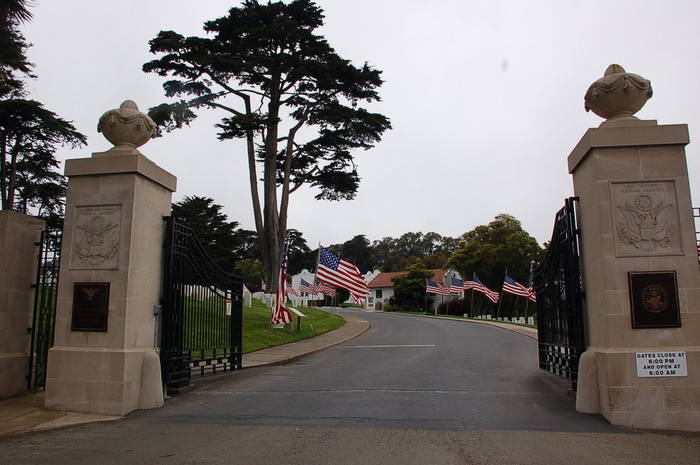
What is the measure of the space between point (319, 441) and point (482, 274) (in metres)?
53.8

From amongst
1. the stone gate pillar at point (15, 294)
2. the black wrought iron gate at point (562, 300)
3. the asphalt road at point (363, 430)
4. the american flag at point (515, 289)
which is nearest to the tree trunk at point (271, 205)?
the american flag at point (515, 289)

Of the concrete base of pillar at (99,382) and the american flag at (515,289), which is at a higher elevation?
the american flag at (515,289)

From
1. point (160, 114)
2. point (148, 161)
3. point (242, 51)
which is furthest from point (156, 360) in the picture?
point (242, 51)

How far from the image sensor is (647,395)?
709 centimetres

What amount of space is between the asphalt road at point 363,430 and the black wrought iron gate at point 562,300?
0.56 m

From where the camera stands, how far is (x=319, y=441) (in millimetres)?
6355

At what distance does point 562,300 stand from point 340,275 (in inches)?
546

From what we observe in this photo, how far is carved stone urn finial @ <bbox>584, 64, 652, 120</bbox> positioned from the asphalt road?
4375mm

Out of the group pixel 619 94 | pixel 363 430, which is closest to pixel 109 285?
pixel 363 430

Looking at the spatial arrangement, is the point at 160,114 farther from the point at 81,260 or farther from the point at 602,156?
the point at 602,156

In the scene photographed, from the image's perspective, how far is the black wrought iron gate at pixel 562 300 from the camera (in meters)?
8.50

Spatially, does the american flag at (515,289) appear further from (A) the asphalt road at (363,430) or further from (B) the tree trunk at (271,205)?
(A) the asphalt road at (363,430)

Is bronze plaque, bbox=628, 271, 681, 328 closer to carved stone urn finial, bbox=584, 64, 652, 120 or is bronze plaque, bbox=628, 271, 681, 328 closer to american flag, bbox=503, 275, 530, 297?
carved stone urn finial, bbox=584, 64, 652, 120

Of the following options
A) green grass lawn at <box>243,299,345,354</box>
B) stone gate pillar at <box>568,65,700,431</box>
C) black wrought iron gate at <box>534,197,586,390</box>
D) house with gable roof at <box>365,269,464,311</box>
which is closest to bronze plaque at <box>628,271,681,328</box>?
stone gate pillar at <box>568,65,700,431</box>
